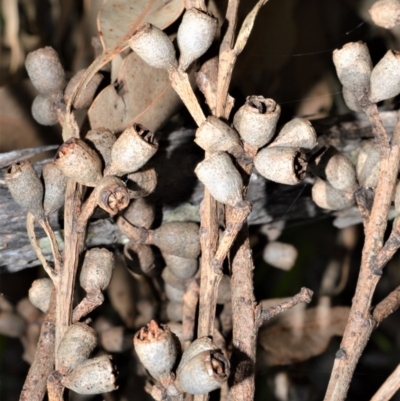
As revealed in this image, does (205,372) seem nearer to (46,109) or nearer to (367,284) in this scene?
(367,284)

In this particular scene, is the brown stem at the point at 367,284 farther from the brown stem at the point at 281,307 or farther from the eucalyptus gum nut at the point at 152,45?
the eucalyptus gum nut at the point at 152,45

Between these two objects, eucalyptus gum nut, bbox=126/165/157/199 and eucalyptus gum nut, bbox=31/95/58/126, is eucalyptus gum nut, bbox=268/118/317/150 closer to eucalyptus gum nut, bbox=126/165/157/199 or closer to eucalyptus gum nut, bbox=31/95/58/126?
eucalyptus gum nut, bbox=126/165/157/199

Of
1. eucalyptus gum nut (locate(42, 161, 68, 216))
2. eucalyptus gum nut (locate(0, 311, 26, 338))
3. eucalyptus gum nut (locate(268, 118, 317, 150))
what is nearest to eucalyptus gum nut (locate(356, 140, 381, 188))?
eucalyptus gum nut (locate(268, 118, 317, 150))

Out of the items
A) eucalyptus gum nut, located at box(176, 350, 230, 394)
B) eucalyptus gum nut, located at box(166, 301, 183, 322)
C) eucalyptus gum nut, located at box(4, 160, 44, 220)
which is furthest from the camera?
eucalyptus gum nut, located at box(166, 301, 183, 322)

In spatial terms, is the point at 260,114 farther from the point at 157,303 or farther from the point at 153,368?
the point at 157,303

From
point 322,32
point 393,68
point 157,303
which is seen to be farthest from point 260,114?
point 322,32

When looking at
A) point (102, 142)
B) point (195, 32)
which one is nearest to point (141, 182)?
point (102, 142)

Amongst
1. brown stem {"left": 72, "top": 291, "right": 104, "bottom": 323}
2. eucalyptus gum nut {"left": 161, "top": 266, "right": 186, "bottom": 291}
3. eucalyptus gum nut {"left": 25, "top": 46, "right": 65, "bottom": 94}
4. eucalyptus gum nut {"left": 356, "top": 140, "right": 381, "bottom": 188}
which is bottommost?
brown stem {"left": 72, "top": 291, "right": 104, "bottom": 323}
